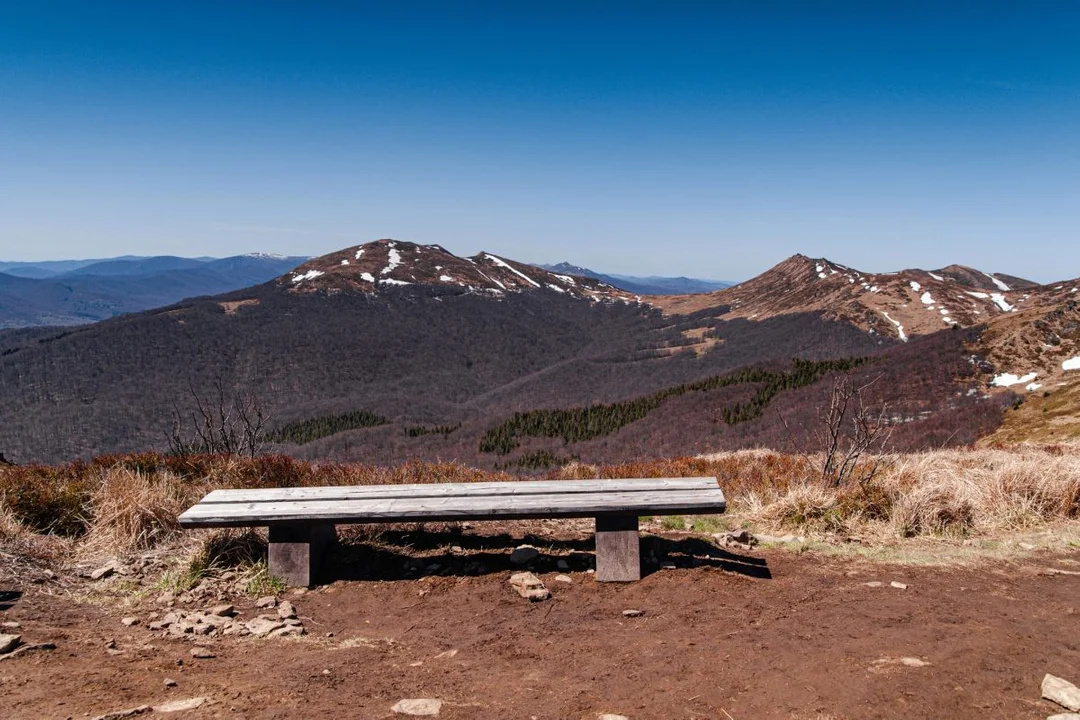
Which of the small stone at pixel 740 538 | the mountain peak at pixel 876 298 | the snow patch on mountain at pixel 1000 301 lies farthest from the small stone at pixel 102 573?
the snow patch on mountain at pixel 1000 301

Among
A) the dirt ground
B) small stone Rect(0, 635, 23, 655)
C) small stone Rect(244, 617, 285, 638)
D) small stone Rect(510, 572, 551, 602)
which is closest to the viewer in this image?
the dirt ground

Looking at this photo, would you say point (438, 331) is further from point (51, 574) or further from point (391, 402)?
point (51, 574)

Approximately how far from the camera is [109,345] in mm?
141000

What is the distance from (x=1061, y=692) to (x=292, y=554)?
5.68m

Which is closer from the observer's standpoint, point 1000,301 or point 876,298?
point 1000,301

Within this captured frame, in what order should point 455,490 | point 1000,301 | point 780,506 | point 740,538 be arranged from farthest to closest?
point 1000,301
point 780,506
point 740,538
point 455,490

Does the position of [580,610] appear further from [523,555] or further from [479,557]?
[479,557]

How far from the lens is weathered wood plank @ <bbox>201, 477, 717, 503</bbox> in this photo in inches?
241

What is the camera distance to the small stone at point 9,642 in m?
4.12

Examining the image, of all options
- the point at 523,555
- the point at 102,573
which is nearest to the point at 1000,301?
the point at 523,555

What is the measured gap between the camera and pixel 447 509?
18.6 ft

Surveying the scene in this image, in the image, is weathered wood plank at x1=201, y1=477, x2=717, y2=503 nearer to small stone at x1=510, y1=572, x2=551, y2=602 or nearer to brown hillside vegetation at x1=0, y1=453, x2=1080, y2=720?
brown hillside vegetation at x1=0, y1=453, x2=1080, y2=720

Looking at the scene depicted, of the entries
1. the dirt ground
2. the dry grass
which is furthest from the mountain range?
the dirt ground

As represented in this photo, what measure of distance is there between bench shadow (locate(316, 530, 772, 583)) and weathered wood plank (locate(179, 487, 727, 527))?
2.59ft
